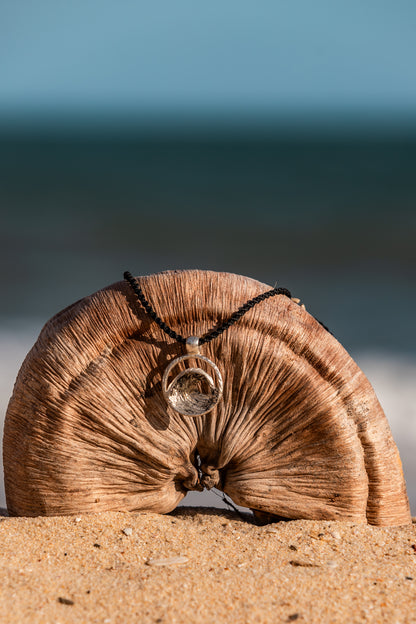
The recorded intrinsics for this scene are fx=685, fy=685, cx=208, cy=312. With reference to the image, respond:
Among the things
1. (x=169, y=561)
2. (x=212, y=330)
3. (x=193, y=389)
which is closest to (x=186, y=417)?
(x=193, y=389)

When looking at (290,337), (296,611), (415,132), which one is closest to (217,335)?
(290,337)

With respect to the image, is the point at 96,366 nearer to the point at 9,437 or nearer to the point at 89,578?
the point at 9,437

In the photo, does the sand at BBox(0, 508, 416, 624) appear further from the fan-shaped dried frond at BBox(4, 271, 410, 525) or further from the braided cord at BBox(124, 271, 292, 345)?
the braided cord at BBox(124, 271, 292, 345)

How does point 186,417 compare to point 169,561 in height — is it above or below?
above

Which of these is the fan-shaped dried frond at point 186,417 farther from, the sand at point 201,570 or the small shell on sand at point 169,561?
the small shell on sand at point 169,561

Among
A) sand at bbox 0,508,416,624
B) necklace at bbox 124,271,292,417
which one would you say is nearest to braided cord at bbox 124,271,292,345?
necklace at bbox 124,271,292,417

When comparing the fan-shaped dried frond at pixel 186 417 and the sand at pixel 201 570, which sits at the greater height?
the fan-shaped dried frond at pixel 186 417

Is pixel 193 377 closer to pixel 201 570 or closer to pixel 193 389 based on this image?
pixel 193 389

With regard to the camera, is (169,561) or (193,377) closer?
(169,561)

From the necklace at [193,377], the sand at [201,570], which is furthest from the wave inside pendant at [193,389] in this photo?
the sand at [201,570]
